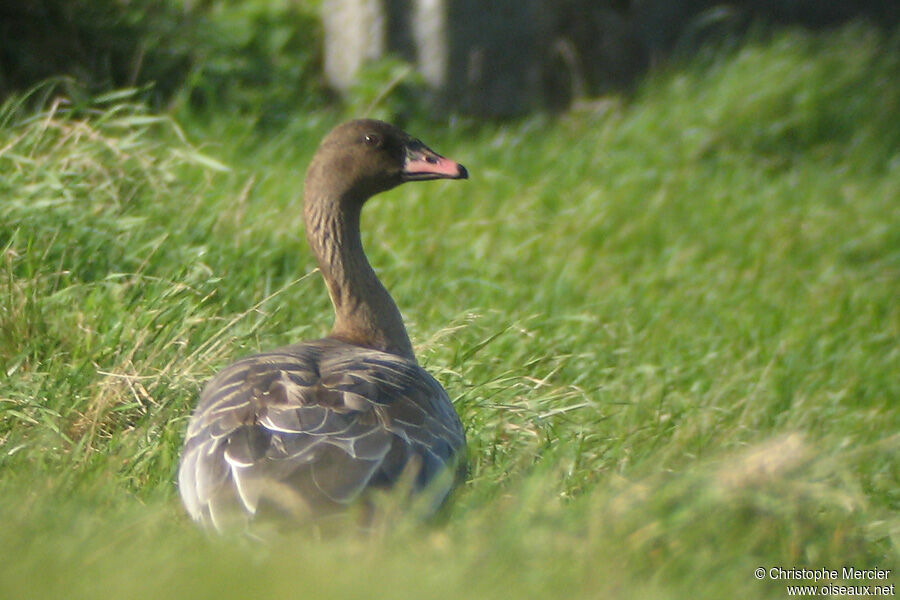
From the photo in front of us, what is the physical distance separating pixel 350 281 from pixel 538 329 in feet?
3.70

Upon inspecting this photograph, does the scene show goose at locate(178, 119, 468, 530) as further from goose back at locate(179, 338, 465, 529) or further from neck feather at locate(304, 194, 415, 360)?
neck feather at locate(304, 194, 415, 360)

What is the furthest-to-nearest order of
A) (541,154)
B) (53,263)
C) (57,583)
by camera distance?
(541,154) < (53,263) < (57,583)

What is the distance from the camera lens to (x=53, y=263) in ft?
14.1

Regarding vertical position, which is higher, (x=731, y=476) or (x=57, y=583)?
(x=57, y=583)

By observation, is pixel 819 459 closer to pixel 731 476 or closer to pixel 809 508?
pixel 809 508

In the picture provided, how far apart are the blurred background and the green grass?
29 cm

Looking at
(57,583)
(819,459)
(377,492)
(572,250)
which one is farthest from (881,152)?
(57,583)

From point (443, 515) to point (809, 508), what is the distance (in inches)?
40.7

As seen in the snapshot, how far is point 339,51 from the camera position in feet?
25.2

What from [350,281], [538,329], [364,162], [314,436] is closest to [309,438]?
[314,436]

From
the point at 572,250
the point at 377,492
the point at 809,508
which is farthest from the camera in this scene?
the point at 572,250

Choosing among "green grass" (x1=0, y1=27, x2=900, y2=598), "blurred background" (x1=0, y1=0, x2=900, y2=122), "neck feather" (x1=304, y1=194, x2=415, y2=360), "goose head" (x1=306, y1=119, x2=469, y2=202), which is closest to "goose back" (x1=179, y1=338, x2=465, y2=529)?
"green grass" (x1=0, y1=27, x2=900, y2=598)

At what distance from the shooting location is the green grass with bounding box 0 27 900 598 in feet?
8.96

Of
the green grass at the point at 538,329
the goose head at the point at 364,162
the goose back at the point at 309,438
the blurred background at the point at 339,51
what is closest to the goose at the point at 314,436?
the goose back at the point at 309,438
